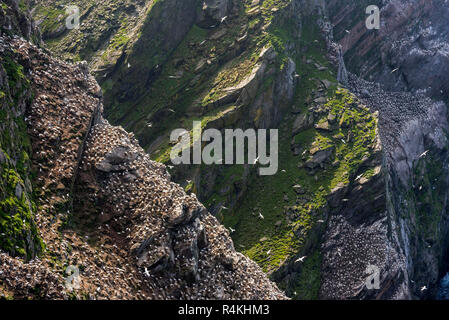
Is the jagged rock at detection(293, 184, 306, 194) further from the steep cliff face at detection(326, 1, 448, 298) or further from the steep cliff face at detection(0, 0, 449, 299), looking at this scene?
the steep cliff face at detection(326, 1, 448, 298)

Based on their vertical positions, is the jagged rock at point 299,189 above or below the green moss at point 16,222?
above

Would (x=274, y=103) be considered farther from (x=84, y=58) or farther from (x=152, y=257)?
(x=152, y=257)

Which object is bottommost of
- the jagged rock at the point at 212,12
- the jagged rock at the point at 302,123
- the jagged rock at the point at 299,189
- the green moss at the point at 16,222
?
the green moss at the point at 16,222

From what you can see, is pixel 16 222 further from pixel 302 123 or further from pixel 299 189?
pixel 302 123

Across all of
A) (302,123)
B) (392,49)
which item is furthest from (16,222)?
(392,49)

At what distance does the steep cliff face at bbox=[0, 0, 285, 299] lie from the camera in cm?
3012

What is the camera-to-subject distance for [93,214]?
36.0 m

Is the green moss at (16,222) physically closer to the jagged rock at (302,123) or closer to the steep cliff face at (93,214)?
the steep cliff face at (93,214)

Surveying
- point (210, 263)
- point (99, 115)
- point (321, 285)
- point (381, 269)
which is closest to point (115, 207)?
point (210, 263)

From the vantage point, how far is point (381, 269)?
213ft

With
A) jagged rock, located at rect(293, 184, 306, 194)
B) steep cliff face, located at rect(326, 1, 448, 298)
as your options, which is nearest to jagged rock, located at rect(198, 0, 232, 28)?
steep cliff face, located at rect(326, 1, 448, 298)

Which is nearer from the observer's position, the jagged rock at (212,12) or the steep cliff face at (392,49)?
the jagged rock at (212,12)

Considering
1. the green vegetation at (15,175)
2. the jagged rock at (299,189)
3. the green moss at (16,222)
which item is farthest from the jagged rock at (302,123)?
the green moss at (16,222)

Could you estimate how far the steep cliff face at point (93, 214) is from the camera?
30.1 metres
